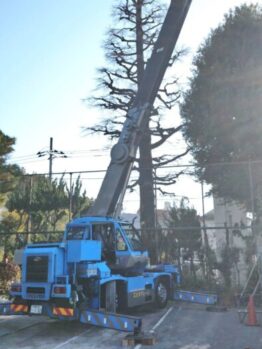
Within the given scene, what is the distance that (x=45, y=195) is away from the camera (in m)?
21.8

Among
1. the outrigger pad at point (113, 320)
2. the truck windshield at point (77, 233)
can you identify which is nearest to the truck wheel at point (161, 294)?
the truck windshield at point (77, 233)

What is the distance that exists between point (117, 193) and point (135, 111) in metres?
3.13

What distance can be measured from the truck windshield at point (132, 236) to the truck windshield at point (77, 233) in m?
1.34

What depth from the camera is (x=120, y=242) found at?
11.0 meters

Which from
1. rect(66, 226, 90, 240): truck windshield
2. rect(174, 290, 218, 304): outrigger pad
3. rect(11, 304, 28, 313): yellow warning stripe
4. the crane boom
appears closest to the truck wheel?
rect(174, 290, 218, 304): outrigger pad

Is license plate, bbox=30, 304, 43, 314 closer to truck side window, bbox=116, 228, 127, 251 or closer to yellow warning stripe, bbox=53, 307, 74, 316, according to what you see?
yellow warning stripe, bbox=53, 307, 74, 316

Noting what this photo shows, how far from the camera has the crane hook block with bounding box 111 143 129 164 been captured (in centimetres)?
1272

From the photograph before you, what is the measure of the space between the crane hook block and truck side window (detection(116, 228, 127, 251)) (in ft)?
8.47

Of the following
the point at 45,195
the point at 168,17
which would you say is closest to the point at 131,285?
the point at 168,17

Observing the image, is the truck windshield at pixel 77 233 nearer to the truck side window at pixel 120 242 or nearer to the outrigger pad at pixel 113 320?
the truck side window at pixel 120 242

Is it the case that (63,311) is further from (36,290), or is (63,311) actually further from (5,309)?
(5,309)

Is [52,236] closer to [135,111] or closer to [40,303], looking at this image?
[135,111]

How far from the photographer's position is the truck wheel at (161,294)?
12.0m

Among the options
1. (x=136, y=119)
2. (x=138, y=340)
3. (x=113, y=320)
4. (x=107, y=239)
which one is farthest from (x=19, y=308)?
(x=136, y=119)
